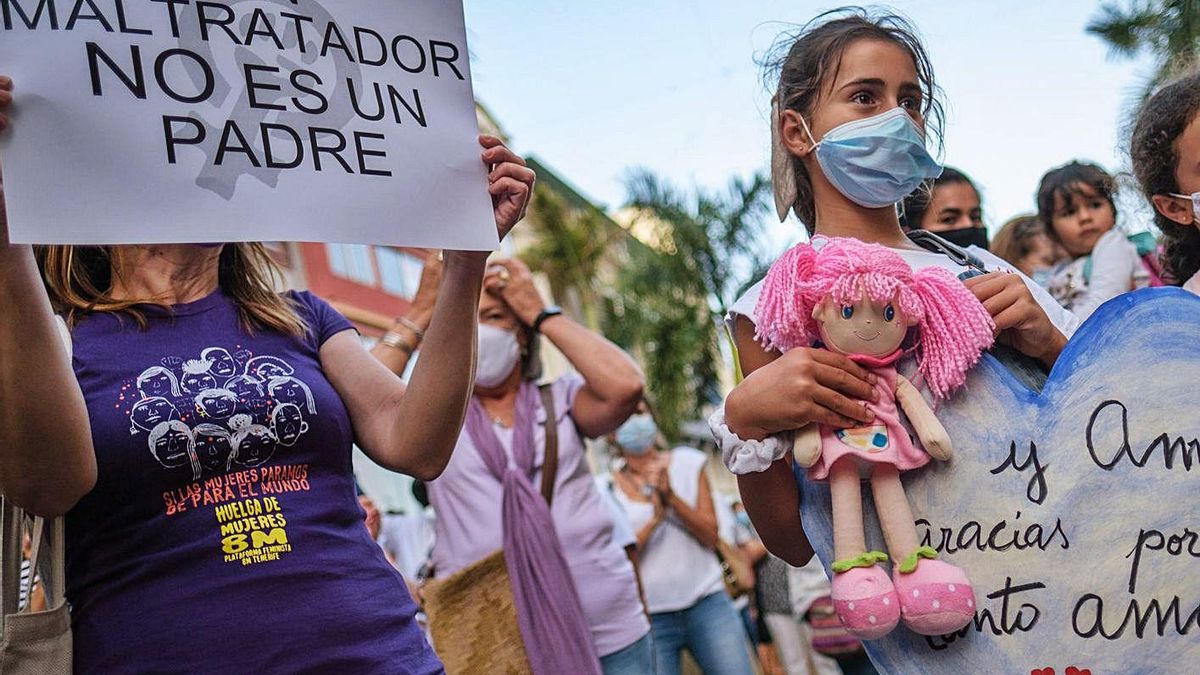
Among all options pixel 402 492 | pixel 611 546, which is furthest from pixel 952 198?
pixel 402 492

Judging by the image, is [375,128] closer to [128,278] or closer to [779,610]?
[128,278]

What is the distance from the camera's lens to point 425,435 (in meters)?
2.13

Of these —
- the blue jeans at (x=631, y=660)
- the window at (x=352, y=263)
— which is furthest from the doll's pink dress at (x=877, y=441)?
the window at (x=352, y=263)

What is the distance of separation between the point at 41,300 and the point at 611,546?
8.21ft

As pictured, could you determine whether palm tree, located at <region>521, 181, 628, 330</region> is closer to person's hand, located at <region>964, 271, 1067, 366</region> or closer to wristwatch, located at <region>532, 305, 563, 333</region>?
wristwatch, located at <region>532, 305, 563, 333</region>

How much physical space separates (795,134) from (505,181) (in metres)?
0.59

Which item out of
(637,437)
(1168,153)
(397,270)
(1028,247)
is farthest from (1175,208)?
(397,270)

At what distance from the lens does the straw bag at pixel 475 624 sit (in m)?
3.41

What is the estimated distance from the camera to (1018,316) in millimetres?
1922

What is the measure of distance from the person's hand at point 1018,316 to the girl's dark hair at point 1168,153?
2.47ft

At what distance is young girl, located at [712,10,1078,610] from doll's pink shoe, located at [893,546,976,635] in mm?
249

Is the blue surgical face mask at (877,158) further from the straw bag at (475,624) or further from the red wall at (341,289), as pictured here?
the red wall at (341,289)

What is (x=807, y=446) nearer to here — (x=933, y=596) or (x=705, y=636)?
(x=933, y=596)

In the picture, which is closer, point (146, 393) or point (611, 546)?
point (146, 393)
